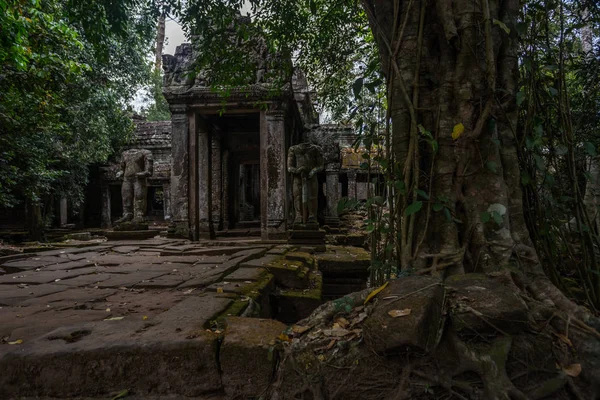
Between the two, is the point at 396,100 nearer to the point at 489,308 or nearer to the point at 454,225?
the point at 454,225

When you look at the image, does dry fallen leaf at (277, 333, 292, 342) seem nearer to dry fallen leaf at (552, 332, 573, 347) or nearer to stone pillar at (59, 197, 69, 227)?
dry fallen leaf at (552, 332, 573, 347)

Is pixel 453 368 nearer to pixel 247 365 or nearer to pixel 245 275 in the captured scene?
pixel 247 365

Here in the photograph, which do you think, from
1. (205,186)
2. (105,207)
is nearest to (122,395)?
(205,186)

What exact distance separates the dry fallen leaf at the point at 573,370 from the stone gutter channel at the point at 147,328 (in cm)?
119

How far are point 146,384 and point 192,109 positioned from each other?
6.78 metres

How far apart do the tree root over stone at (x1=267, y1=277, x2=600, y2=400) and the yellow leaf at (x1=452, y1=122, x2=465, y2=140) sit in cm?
92

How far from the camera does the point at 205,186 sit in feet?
27.2

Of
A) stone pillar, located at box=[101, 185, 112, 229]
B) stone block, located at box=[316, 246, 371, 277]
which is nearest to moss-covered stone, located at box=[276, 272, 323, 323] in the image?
stone block, located at box=[316, 246, 371, 277]

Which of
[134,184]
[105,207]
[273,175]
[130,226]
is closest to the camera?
[273,175]

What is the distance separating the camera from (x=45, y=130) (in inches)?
317

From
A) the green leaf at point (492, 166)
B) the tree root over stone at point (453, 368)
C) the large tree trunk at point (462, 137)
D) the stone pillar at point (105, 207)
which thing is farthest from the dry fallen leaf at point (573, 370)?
the stone pillar at point (105, 207)

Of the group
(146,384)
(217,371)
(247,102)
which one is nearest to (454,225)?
(217,371)

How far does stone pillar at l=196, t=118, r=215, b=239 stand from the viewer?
8023mm

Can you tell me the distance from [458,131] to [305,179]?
5108mm
